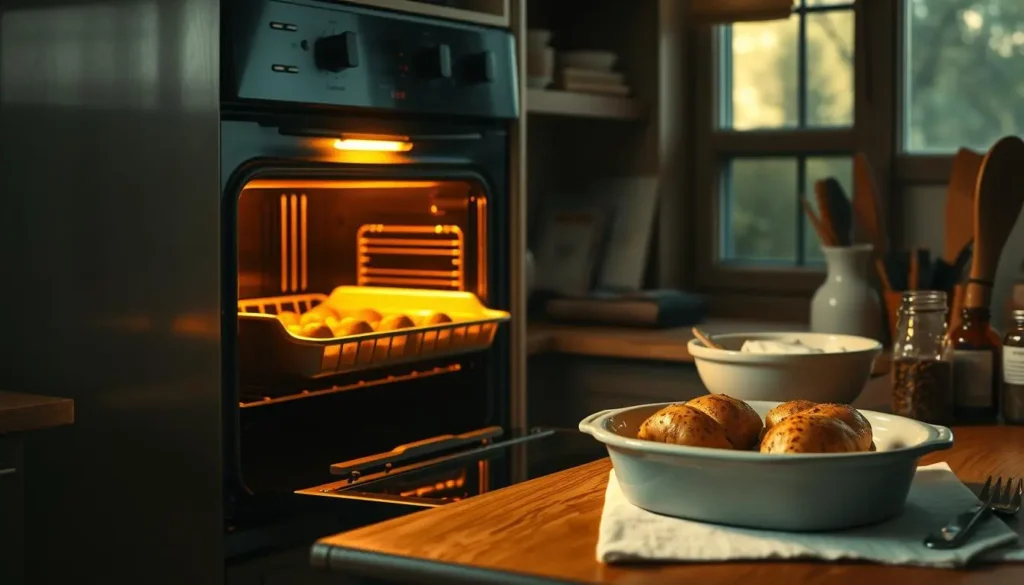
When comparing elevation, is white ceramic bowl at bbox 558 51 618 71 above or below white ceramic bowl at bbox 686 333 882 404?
above

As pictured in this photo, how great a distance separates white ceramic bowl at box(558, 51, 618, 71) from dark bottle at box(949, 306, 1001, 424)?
1641 mm

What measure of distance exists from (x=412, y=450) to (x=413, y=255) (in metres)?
0.55

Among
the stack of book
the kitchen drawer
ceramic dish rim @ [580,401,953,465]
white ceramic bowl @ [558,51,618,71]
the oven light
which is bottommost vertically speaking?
the kitchen drawer

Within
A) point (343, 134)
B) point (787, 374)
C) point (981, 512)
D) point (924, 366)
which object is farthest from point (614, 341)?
point (981, 512)

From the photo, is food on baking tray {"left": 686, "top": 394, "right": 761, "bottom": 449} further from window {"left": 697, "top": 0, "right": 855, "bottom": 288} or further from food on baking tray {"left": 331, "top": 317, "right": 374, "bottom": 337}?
window {"left": 697, "top": 0, "right": 855, "bottom": 288}

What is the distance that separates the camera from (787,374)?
1.58m

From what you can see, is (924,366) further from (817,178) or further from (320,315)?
(817,178)

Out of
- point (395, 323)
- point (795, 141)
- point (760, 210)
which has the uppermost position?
point (795, 141)

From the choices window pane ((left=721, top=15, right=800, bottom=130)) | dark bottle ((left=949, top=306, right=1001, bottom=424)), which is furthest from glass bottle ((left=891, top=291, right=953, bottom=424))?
window pane ((left=721, top=15, right=800, bottom=130))

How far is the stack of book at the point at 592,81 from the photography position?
3166 mm

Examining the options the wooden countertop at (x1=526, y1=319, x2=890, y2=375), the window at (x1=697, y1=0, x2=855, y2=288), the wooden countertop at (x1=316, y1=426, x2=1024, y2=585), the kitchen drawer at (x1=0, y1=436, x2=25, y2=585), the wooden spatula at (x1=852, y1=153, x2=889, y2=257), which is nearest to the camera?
the wooden countertop at (x1=316, y1=426, x2=1024, y2=585)

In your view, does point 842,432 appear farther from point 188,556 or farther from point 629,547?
point 188,556

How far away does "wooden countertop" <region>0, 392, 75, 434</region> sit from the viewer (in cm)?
171

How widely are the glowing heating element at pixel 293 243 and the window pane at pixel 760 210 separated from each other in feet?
4.78
